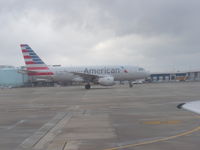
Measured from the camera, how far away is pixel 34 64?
149 feet

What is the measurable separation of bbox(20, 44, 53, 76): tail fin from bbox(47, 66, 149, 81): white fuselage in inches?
44.5

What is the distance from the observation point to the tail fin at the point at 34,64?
44781 mm

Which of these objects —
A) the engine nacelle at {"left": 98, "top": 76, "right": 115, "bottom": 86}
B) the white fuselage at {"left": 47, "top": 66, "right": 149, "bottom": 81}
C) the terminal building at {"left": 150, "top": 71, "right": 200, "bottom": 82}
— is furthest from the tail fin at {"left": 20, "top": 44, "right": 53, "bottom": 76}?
the terminal building at {"left": 150, "top": 71, "right": 200, "bottom": 82}

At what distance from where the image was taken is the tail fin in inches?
1763

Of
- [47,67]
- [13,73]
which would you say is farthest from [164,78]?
[47,67]

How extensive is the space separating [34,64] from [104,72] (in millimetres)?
10868

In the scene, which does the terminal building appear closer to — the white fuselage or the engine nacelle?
the white fuselage

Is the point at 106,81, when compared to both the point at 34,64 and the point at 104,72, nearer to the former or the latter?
the point at 104,72

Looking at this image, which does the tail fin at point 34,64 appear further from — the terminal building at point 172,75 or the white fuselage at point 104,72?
the terminal building at point 172,75

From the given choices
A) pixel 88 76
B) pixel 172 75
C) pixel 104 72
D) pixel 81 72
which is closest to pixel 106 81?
pixel 88 76

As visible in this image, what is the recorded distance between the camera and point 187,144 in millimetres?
6680

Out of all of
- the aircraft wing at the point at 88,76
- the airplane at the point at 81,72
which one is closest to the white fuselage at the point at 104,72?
the airplane at the point at 81,72

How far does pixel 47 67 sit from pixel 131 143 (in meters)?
39.3

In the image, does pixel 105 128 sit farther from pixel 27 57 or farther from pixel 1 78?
pixel 1 78
